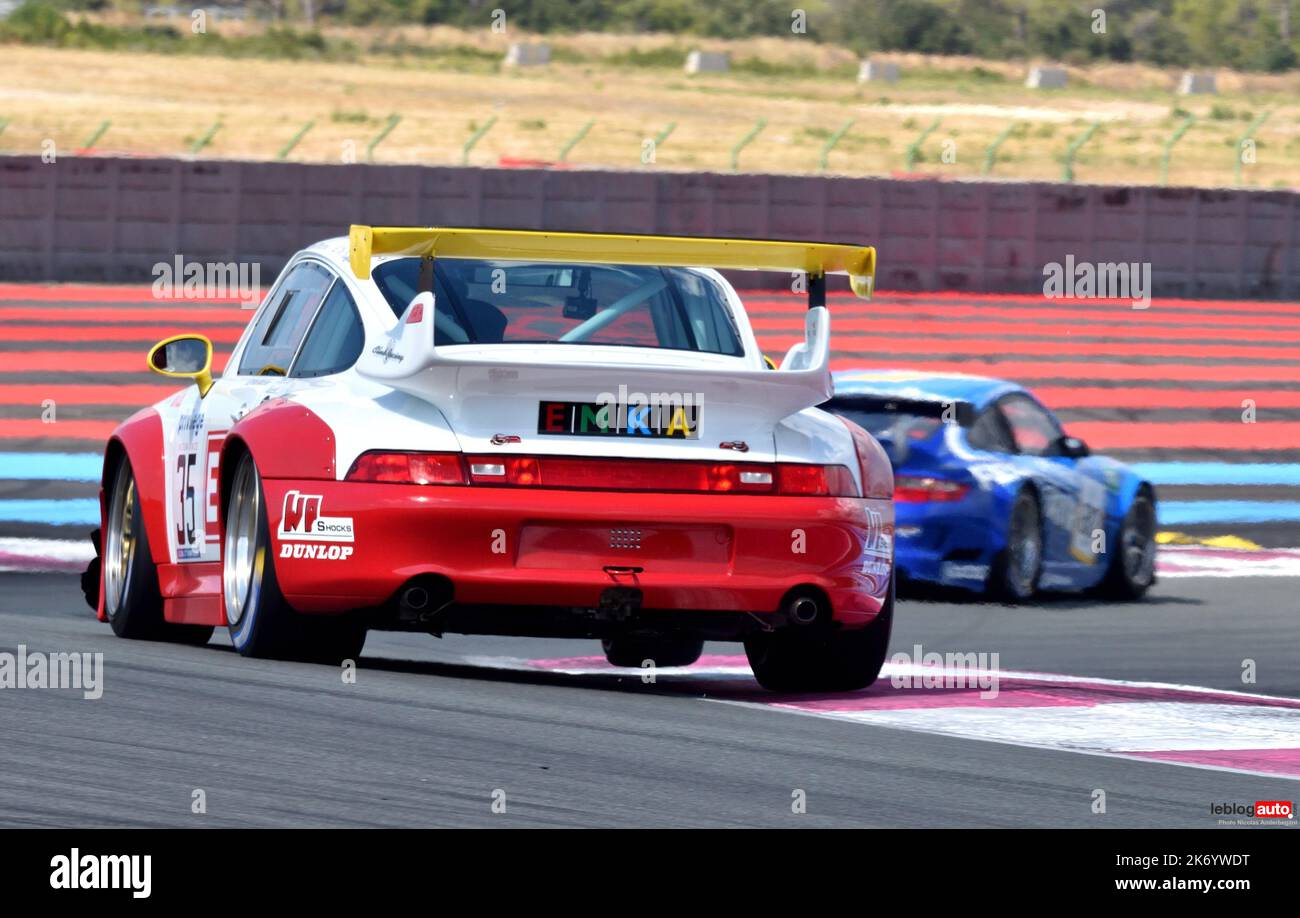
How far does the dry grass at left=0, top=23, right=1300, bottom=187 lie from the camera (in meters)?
52.3

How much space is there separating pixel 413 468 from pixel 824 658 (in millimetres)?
1882

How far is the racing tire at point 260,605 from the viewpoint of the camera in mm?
8211

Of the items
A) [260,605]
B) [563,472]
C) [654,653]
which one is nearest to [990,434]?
[654,653]

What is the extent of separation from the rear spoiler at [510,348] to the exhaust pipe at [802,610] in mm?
624

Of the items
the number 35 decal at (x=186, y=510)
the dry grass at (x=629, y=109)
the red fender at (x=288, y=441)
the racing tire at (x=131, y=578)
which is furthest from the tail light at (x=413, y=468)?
the dry grass at (x=629, y=109)

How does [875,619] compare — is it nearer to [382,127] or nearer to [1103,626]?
[1103,626]

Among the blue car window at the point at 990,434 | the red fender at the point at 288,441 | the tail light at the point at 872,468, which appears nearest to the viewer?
the red fender at the point at 288,441

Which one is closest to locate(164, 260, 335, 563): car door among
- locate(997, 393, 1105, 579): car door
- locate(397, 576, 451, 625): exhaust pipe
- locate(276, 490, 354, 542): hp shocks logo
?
locate(276, 490, 354, 542): hp shocks logo

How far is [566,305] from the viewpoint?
860 centimetres

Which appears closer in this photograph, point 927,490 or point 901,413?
point 927,490

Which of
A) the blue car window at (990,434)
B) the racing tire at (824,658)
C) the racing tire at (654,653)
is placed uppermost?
the blue car window at (990,434)

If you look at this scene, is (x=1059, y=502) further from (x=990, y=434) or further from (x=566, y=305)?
(x=566, y=305)

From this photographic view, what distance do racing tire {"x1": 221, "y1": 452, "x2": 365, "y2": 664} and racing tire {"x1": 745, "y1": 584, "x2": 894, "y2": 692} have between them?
150 cm

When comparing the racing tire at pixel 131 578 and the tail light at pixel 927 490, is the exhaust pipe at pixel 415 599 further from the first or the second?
the tail light at pixel 927 490
